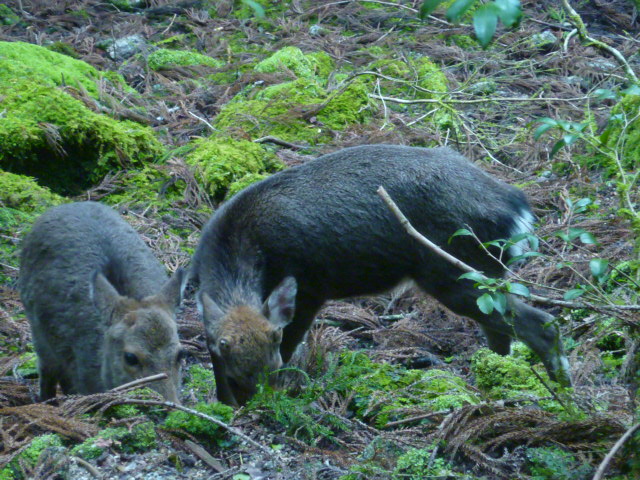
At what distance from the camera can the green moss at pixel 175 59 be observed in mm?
13389

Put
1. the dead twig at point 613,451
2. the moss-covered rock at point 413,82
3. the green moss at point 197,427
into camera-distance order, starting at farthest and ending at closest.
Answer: the moss-covered rock at point 413,82
the green moss at point 197,427
the dead twig at point 613,451

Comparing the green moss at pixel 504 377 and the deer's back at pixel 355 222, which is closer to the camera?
the green moss at pixel 504 377

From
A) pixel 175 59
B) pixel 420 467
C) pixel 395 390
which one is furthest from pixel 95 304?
pixel 175 59

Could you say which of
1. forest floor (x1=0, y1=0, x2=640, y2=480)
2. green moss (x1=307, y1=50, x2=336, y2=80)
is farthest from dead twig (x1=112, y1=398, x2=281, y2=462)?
green moss (x1=307, y1=50, x2=336, y2=80)

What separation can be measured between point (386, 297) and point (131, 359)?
10.7 ft

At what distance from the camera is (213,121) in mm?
11008

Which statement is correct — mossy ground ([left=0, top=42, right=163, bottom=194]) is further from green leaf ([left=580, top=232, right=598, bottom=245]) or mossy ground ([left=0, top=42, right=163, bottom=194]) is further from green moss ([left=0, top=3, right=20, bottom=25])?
green leaf ([left=580, top=232, right=598, bottom=245])

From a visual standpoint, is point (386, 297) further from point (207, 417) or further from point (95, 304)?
point (207, 417)

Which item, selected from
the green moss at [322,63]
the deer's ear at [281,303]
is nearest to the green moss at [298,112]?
the green moss at [322,63]

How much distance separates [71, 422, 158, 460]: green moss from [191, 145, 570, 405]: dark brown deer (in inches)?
58.3

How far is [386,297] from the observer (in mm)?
8078

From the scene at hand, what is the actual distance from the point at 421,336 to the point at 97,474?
375cm

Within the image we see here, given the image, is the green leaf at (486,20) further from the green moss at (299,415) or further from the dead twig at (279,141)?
the dead twig at (279,141)

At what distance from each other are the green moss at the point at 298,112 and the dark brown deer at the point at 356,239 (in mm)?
3880
